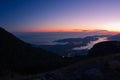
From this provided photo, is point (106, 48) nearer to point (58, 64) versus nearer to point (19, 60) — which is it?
point (58, 64)

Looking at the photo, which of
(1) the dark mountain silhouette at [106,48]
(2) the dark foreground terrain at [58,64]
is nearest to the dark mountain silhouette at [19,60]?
(2) the dark foreground terrain at [58,64]

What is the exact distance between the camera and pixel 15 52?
3488cm

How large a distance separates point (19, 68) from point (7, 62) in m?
4.98

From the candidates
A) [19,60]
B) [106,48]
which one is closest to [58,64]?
[19,60]

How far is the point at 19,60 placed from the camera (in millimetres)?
32781

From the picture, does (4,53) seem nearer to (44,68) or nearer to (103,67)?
(44,68)

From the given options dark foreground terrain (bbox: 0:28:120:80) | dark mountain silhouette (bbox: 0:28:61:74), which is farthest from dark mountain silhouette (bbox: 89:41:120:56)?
dark mountain silhouette (bbox: 0:28:61:74)

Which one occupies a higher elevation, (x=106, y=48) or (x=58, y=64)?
(x=106, y=48)

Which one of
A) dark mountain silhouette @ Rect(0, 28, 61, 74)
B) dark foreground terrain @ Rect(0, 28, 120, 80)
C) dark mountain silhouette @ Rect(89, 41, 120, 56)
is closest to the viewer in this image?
dark foreground terrain @ Rect(0, 28, 120, 80)

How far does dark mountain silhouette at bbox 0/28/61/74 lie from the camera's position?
25.2 metres

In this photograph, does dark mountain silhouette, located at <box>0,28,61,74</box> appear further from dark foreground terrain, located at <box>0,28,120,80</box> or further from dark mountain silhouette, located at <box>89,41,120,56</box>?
dark mountain silhouette, located at <box>89,41,120,56</box>

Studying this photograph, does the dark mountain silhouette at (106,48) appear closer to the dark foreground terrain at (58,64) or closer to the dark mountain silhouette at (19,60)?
the dark foreground terrain at (58,64)

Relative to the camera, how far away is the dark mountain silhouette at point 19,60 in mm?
25228

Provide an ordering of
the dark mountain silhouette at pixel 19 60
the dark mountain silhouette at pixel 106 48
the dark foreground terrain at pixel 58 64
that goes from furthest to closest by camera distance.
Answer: the dark mountain silhouette at pixel 106 48
the dark mountain silhouette at pixel 19 60
the dark foreground terrain at pixel 58 64
